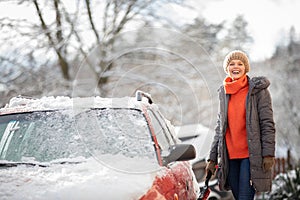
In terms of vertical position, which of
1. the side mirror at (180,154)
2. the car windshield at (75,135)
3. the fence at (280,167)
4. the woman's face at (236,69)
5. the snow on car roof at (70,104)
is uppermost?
the woman's face at (236,69)

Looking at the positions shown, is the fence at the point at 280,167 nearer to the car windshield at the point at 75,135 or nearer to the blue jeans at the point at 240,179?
the blue jeans at the point at 240,179

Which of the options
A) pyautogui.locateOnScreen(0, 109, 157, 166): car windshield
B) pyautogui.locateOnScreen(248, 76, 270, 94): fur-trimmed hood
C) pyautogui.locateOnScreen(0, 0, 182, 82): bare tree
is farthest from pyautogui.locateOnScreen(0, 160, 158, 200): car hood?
pyautogui.locateOnScreen(0, 0, 182, 82): bare tree

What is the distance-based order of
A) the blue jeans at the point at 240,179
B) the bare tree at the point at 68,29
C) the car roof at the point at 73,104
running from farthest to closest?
1. the bare tree at the point at 68,29
2. the blue jeans at the point at 240,179
3. the car roof at the point at 73,104

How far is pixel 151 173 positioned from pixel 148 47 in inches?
321

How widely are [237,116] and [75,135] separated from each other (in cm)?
154

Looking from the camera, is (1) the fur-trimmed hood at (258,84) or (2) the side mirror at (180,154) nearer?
(2) the side mirror at (180,154)

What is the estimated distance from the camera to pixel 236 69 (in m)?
4.34

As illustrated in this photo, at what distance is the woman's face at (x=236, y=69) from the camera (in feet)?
14.2

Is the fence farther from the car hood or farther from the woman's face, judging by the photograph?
the car hood

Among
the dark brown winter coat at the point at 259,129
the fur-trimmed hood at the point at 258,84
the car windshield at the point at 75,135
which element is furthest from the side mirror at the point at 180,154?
the fur-trimmed hood at the point at 258,84

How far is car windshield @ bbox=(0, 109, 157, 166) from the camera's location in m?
3.64

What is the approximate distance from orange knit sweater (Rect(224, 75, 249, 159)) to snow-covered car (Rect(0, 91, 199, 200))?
506 millimetres

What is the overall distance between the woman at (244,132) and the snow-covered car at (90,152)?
41 cm

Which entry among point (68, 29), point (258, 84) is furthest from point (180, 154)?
point (68, 29)
